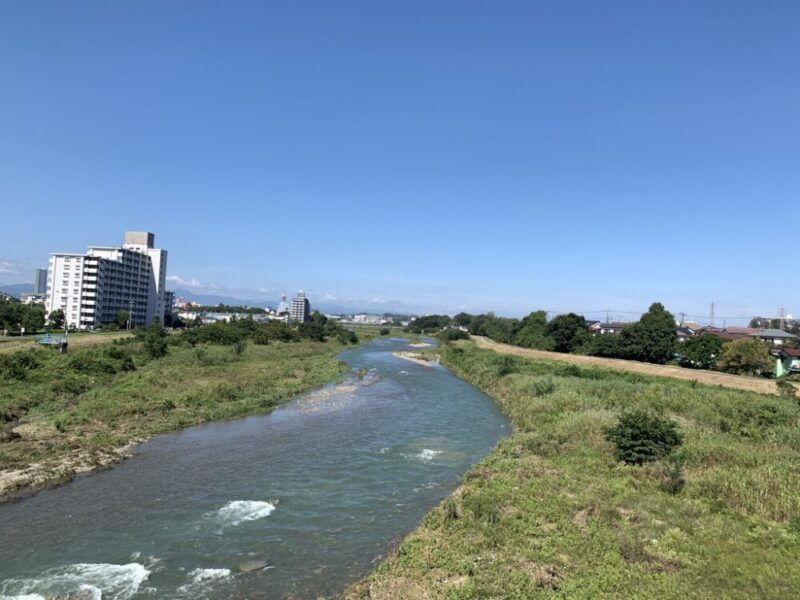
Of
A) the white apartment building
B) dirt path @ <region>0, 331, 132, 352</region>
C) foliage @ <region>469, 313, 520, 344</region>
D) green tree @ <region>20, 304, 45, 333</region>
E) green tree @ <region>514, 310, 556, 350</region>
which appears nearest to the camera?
dirt path @ <region>0, 331, 132, 352</region>

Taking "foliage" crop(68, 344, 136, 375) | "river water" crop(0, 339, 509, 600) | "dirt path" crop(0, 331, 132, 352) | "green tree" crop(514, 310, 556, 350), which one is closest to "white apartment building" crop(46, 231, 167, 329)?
"dirt path" crop(0, 331, 132, 352)

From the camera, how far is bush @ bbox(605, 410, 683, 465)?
18.8 metres

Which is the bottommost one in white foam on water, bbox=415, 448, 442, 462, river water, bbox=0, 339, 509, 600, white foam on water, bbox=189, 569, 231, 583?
white foam on water, bbox=415, 448, 442, 462

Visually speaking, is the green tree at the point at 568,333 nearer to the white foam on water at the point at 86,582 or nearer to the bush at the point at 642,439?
the bush at the point at 642,439

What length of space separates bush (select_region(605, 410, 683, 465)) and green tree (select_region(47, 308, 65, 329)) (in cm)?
9734

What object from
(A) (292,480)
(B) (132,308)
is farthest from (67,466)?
(B) (132,308)

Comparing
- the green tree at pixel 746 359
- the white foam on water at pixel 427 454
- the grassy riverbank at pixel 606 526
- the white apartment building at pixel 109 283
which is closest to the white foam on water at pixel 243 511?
the grassy riverbank at pixel 606 526

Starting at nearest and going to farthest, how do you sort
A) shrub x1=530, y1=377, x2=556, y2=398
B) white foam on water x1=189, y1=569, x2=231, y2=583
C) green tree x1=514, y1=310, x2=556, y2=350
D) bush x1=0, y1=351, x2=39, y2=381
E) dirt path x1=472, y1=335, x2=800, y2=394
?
white foam on water x1=189, y1=569, x2=231, y2=583, bush x1=0, y1=351, x2=39, y2=381, shrub x1=530, y1=377, x2=556, y2=398, dirt path x1=472, y1=335, x2=800, y2=394, green tree x1=514, y1=310, x2=556, y2=350

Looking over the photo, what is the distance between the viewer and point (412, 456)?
22.5 meters

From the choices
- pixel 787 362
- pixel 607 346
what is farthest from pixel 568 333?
pixel 787 362

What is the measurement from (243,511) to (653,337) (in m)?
67.8

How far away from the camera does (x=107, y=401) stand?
28.4m

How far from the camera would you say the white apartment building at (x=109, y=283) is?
97.8 meters

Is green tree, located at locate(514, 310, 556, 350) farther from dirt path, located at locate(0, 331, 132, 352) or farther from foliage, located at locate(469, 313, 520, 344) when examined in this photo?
dirt path, located at locate(0, 331, 132, 352)
